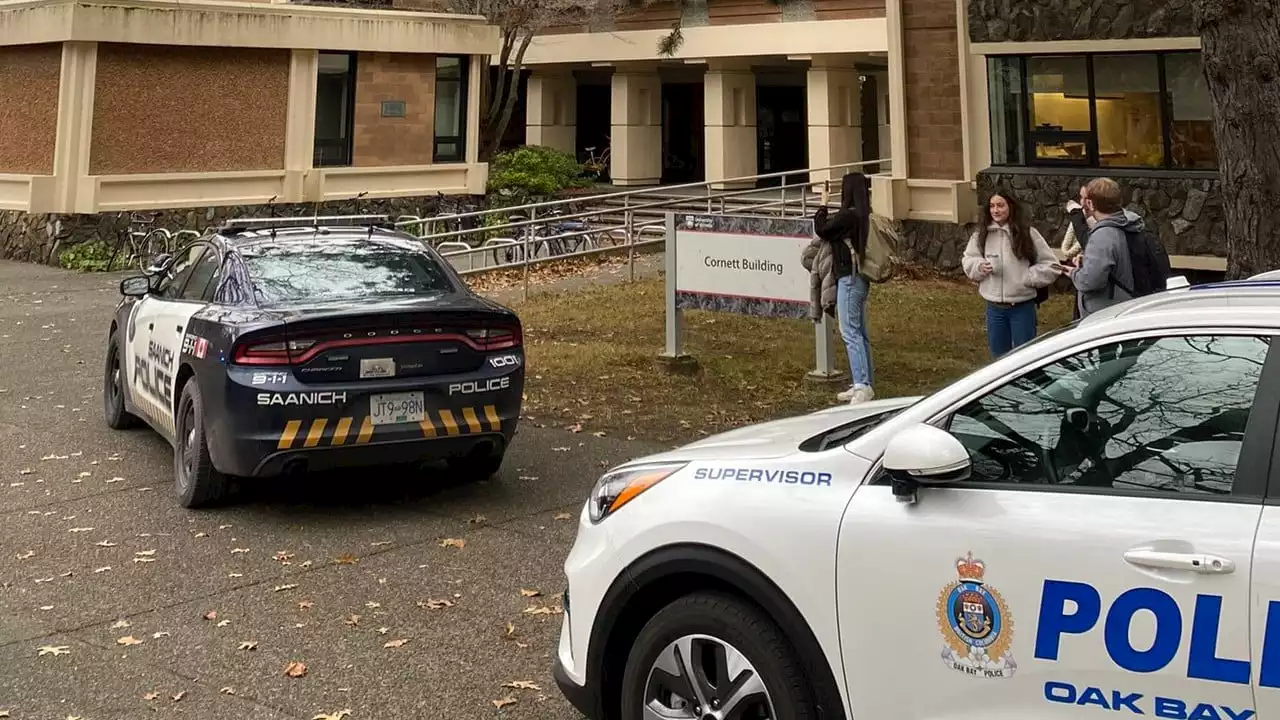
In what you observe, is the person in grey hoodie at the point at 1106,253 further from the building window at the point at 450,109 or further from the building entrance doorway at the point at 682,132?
the building entrance doorway at the point at 682,132

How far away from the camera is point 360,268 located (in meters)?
7.67

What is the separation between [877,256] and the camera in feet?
32.3

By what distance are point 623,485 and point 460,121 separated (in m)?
23.4

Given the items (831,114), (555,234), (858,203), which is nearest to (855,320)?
(858,203)

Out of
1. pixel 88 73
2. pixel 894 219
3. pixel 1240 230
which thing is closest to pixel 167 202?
pixel 88 73

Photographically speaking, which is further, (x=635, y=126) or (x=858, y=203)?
(x=635, y=126)

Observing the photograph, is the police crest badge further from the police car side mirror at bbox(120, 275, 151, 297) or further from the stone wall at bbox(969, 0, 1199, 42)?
the stone wall at bbox(969, 0, 1199, 42)

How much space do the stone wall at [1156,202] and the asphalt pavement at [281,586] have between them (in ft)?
32.8

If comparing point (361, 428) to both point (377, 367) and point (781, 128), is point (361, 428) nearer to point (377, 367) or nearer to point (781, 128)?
point (377, 367)

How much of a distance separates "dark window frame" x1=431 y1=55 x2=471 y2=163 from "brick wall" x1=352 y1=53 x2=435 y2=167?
0.26 metres

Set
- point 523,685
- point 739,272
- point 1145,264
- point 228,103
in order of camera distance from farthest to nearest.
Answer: point 228,103 → point 739,272 → point 1145,264 → point 523,685

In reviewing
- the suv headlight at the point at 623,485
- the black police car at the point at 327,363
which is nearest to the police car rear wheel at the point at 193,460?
the black police car at the point at 327,363

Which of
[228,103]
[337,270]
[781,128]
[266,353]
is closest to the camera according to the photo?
[266,353]

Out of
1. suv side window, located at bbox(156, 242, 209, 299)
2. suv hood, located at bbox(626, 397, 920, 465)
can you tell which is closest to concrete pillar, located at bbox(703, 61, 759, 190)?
suv side window, located at bbox(156, 242, 209, 299)
